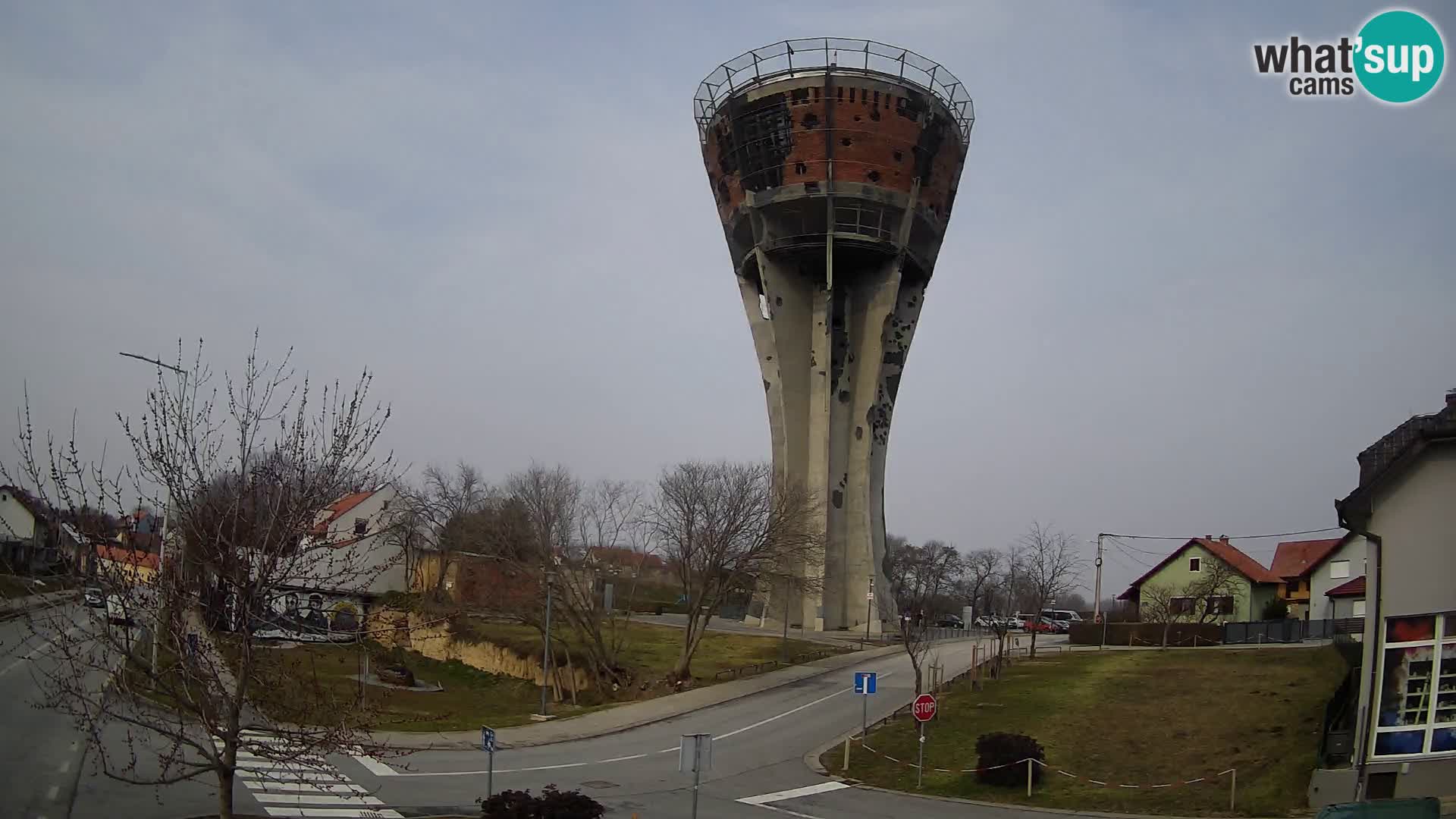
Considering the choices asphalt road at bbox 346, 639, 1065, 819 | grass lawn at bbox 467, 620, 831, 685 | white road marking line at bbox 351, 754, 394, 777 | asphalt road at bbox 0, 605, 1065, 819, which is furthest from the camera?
grass lawn at bbox 467, 620, 831, 685

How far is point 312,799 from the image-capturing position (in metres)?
18.6

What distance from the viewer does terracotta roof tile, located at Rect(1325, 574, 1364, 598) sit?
52938 millimetres

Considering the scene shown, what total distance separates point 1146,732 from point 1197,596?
39.7 m

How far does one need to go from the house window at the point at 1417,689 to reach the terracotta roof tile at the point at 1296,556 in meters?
56.6

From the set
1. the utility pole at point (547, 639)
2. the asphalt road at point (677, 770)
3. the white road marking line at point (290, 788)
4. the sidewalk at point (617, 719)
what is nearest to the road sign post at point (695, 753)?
the asphalt road at point (677, 770)

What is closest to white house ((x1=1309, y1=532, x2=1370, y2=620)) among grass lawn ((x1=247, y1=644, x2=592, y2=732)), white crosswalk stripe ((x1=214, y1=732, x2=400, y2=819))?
grass lawn ((x1=247, y1=644, x2=592, y2=732))

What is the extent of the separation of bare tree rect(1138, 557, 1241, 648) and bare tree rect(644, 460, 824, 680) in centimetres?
2493

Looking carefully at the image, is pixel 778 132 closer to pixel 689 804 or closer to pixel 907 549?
pixel 689 804

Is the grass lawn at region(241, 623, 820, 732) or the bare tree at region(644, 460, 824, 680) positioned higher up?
the bare tree at region(644, 460, 824, 680)

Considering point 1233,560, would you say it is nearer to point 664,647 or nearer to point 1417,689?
point 664,647

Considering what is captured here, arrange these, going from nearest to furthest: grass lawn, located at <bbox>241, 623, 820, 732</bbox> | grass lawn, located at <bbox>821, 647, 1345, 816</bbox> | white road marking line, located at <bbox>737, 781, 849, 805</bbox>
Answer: grass lawn, located at <bbox>821, 647, 1345, 816</bbox>
white road marking line, located at <bbox>737, 781, 849, 805</bbox>
grass lawn, located at <bbox>241, 623, 820, 732</bbox>

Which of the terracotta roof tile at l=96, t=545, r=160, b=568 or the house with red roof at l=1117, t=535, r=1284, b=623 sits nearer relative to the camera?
the terracotta roof tile at l=96, t=545, r=160, b=568

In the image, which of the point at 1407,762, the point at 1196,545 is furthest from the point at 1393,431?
the point at 1196,545

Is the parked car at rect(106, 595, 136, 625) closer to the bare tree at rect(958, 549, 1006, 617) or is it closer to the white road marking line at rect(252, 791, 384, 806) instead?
the white road marking line at rect(252, 791, 384, 806)
